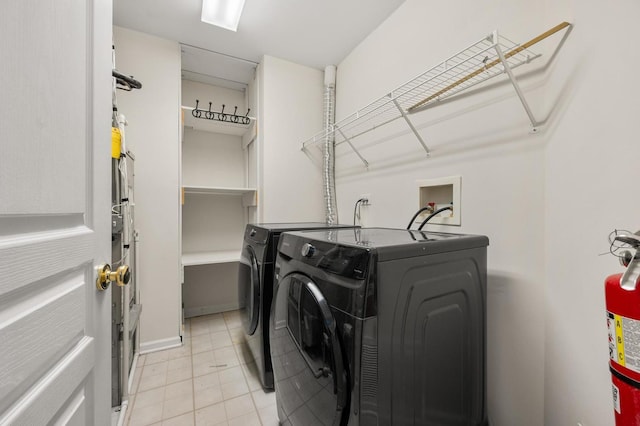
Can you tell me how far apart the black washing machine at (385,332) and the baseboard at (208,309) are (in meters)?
2.12

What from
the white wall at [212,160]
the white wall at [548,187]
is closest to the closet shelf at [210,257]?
the white wall at [212,160]

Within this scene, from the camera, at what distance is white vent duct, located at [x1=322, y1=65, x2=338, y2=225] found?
2600 mm

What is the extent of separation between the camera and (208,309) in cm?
299

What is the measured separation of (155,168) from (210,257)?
0.98 meters

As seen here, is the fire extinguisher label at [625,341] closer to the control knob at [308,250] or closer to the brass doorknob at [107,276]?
the control knob at [308,250]

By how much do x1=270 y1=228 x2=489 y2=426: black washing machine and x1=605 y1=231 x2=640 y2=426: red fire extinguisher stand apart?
0.42 meters

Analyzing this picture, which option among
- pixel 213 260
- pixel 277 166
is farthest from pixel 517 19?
pixel 213 260

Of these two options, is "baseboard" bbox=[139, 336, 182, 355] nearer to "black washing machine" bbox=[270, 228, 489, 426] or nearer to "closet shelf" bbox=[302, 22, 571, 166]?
"black washing machine" bbox=[270, 228, 489, 426]

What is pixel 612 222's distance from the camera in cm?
87

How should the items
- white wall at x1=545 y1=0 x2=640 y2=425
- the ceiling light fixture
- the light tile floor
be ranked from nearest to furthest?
white wall at x1=545 y1=0 x2=640 y2=425 < the light tile floor < the ceiling light fixture

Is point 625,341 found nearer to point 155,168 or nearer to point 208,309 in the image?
point 155,168

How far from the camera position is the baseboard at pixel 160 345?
2167 millimetres

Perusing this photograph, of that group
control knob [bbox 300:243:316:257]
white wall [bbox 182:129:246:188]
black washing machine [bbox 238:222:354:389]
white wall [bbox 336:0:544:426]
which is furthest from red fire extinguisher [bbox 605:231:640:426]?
white wall [bbox 182:129:246:188]

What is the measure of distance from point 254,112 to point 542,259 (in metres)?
2.69
